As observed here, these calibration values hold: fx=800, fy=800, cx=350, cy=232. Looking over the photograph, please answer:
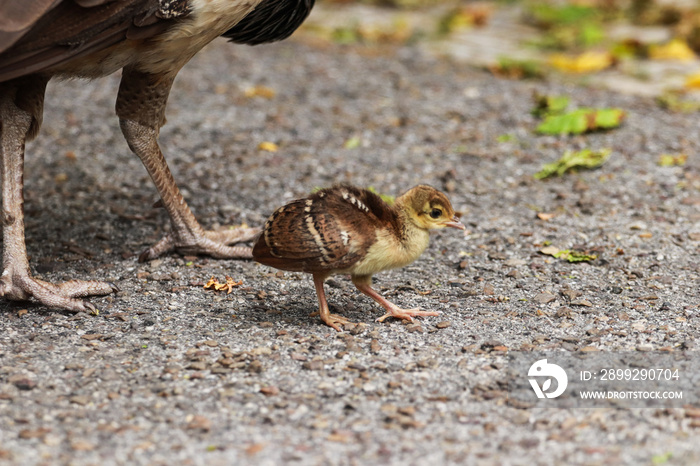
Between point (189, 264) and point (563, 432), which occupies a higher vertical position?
point (189, 264)

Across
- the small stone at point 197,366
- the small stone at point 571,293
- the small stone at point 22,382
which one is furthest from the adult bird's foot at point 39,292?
the small stone at point 571,293

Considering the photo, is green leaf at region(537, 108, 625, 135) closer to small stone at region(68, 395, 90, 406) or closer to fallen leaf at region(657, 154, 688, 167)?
fallen leaf at region(657, 154, 688, 167)

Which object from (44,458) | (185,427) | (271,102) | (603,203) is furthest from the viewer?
(271,102)

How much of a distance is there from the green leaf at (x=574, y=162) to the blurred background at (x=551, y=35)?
1761mm

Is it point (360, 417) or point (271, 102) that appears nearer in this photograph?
point (360, 417)

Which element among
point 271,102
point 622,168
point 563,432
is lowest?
point 563,432

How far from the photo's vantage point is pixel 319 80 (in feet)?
29.4

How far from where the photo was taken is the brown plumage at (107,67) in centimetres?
399

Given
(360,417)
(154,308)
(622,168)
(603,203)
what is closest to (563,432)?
(360,417)

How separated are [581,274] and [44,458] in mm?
3207

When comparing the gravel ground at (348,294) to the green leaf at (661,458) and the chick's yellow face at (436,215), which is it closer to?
the green leaf at (661,458)

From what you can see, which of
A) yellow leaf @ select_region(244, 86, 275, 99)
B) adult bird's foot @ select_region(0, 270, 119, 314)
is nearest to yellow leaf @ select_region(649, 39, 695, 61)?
yellow leaf @ select_region(244, 86, 275, 99)

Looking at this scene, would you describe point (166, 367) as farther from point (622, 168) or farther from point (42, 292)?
point (622, 168)

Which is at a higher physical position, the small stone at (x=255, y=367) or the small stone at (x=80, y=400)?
the small stone at (x=255, y=367)
